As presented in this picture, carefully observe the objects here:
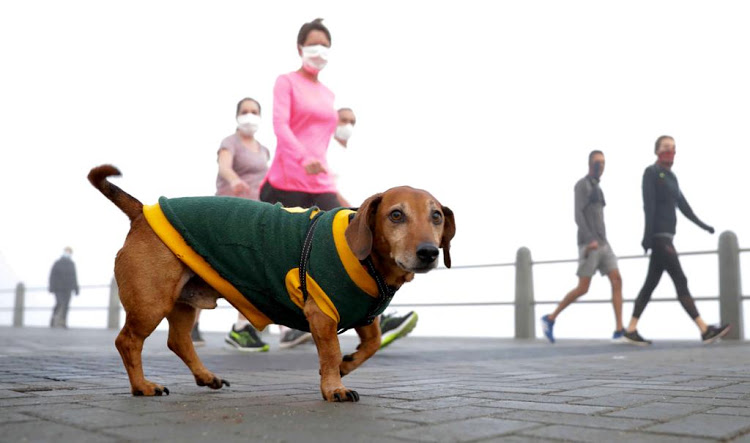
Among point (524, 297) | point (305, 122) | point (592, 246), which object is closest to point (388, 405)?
point (305, 122)

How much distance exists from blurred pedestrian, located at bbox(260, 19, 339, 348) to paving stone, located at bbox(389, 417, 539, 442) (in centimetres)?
380

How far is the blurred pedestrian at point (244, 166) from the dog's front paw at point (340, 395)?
3.76m

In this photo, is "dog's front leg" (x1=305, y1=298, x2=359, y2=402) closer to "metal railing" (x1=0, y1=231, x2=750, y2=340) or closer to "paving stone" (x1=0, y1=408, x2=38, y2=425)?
"paving stone" (x1=0, y1=408, x2=38, y2=425)

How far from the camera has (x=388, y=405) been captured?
281 centimetres

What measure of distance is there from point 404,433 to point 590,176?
8.18 m

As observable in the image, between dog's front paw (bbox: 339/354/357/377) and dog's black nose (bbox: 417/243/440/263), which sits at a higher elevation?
dog's black nose (bbox: 417/243/440/263)

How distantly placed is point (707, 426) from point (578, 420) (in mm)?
404

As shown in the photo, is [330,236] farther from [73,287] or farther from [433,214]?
[73,287]

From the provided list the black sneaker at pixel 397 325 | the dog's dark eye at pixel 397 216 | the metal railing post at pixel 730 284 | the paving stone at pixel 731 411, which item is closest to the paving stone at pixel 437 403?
the dog's dark eye at pixel 397 216

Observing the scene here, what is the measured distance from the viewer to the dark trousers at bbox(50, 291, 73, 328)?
1811cm

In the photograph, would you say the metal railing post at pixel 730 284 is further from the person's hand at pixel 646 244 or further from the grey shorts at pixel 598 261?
the grey shorts at pixel 598 261

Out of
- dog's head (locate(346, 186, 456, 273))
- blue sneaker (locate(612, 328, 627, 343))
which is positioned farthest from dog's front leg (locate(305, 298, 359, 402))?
blue sneaker (locate(612, 328, 627, 343))

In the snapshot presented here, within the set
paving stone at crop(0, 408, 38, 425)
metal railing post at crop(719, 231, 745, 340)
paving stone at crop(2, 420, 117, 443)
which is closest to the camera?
paving stone at crop(2, 420, 117, 443)

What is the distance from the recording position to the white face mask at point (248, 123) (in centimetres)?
734
